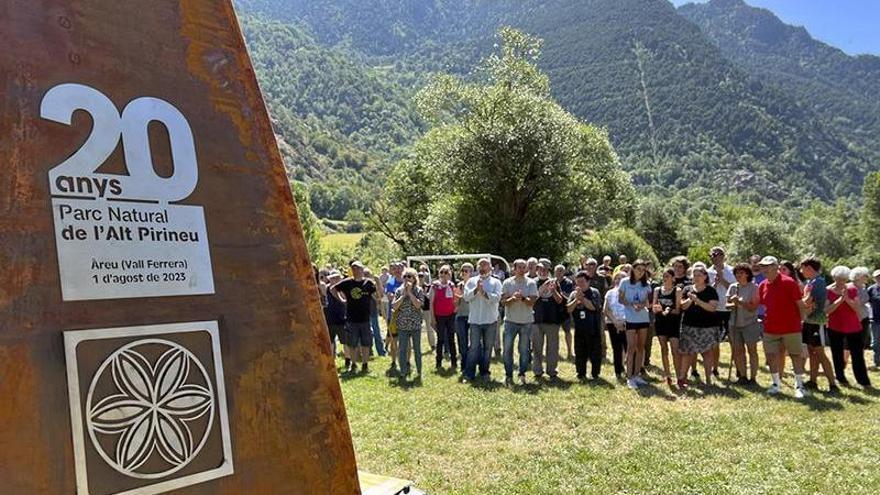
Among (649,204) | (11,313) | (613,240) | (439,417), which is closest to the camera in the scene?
(11,313)

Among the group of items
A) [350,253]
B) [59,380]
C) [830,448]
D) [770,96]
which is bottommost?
[830,448]

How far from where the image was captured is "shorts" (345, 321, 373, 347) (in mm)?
11289

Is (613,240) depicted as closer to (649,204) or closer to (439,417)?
(649,204)

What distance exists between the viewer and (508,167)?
29250 millimetres

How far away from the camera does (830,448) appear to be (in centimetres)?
643

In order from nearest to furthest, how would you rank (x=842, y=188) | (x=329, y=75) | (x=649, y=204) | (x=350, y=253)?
1. (x=350, y=253)
2. (x=649, y=204)
3. (x=842, y=188)
4. (x=329, y=75)

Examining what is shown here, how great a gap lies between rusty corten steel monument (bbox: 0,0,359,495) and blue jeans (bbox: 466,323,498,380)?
802cm

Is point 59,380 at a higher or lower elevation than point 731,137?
lower

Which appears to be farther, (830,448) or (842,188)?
(842,188)

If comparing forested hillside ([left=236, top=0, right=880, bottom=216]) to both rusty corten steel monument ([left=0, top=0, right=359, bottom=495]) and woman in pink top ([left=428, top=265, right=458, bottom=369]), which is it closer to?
woman in pink top ([left=428, top=265, right=458, bottom=369])

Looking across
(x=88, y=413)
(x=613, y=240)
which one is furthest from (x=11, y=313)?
(x=613, y=240)

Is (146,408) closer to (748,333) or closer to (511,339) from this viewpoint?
(511,339)

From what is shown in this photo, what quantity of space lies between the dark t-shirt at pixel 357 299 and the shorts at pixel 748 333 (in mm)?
6237

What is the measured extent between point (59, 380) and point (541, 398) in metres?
7.93
